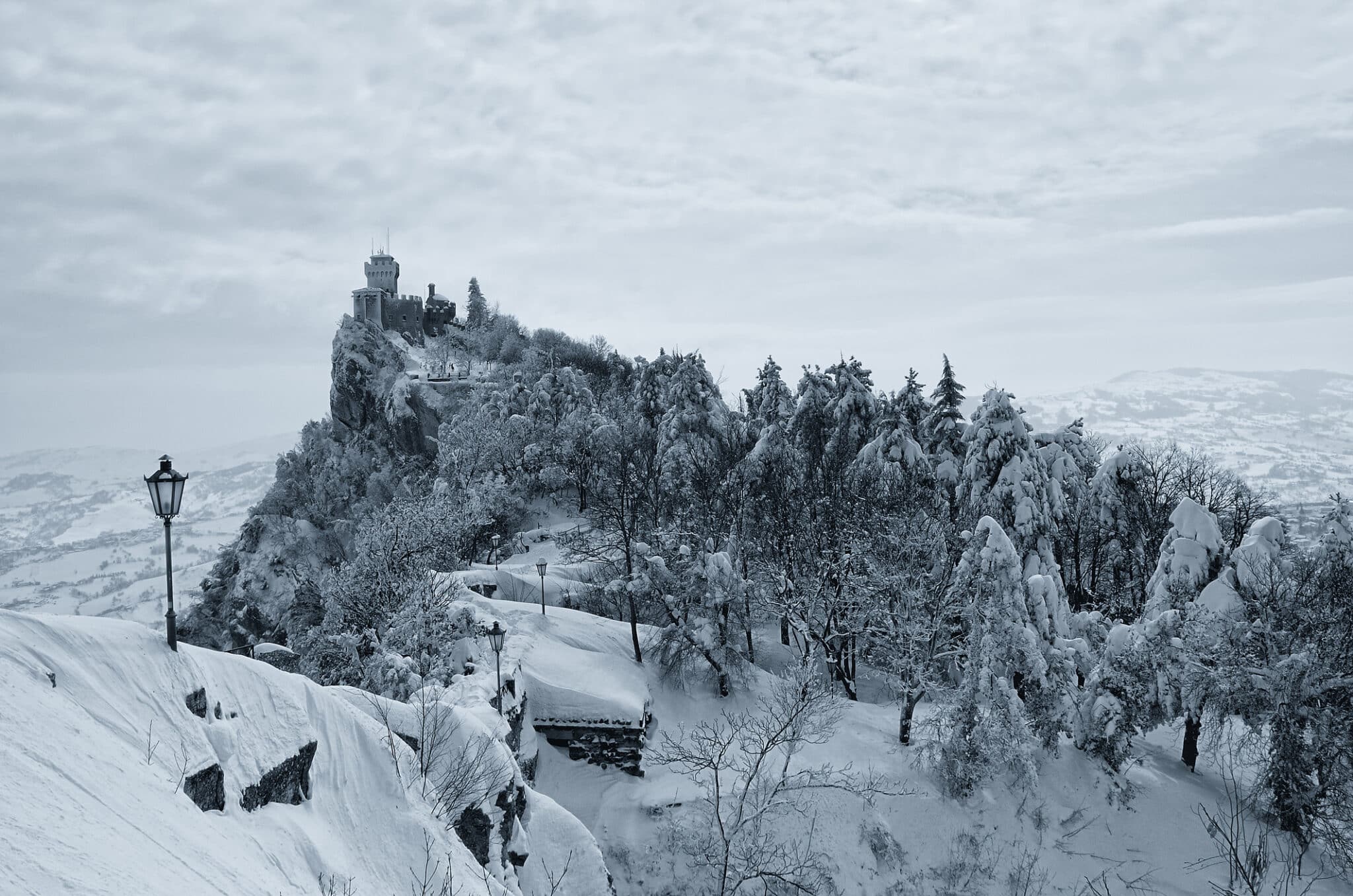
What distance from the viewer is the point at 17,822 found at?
15.9ft

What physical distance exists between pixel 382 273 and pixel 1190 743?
87.1 meters

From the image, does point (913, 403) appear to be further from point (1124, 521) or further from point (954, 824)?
point (954, 824)

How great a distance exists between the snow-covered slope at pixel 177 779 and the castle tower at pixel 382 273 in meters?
85.8

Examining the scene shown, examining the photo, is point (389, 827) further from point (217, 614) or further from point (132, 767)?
point (217, 614)

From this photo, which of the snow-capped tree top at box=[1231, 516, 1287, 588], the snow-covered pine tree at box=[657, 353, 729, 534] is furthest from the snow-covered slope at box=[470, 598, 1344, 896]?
the snow-covered pine tree at box=[657, 353, 729, 534]

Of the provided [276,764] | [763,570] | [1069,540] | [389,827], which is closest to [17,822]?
[276,764]

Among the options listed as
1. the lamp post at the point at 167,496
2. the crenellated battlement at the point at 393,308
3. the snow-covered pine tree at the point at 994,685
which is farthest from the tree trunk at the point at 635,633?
the crenellated battlement at the point at 393,308

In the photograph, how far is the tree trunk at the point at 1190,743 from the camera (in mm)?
20891

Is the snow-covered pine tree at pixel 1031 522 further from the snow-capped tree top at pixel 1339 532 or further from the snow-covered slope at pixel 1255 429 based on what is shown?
the snow-covered slope at pixel 1255 429

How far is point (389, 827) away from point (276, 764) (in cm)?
159

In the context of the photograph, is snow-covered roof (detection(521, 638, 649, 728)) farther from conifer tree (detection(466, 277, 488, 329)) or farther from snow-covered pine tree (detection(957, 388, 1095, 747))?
conifer tree (detection(466, 277, 488, 329))

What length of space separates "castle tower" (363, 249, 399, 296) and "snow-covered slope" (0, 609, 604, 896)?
85.8 metres

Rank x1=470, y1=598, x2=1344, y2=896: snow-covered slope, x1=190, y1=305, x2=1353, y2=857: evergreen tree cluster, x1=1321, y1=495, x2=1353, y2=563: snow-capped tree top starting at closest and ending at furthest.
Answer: x1=190, y1=305, x2=1353, y2=857: evergreen tree cluster
x1=470, y1=598, x2=1344, y2=896: snow-covered slope
x1=1321, y1=495, x2=1353, y2=563: snow-capped tree top

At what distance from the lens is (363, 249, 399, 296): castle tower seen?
287 feet
